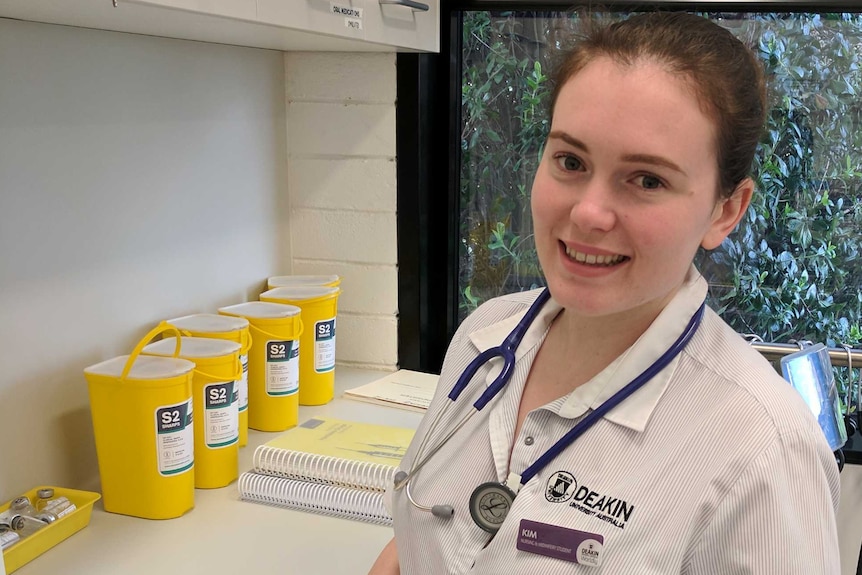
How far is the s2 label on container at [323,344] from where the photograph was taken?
189 cm

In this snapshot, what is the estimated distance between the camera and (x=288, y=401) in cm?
176

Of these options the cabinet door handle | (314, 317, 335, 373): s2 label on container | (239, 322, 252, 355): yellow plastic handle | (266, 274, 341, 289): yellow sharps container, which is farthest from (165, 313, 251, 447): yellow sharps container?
the cabinet door handle

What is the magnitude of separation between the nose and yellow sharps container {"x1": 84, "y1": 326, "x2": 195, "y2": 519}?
75 centimetres

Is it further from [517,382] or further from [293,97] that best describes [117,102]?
[517,382]

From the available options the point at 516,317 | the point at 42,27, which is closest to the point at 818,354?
the point at 516,317

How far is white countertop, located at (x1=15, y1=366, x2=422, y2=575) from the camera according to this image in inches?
49.2

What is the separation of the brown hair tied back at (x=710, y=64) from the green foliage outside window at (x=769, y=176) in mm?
1014

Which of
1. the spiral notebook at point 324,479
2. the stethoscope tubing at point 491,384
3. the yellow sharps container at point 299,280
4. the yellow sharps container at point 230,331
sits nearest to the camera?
the stethoscope tubing at point 491,384

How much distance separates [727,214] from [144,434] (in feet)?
3.05

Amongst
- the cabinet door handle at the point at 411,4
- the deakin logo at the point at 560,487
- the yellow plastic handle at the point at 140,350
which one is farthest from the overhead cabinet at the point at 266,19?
the deakin logo at the point at 560,487

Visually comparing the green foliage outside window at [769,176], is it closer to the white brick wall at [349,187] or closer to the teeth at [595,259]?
the white brick wall at [349,187]

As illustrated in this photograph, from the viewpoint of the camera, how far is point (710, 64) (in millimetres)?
852

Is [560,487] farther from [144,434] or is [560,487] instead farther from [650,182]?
[144,434]

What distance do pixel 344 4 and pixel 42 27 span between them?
1.60 feet
